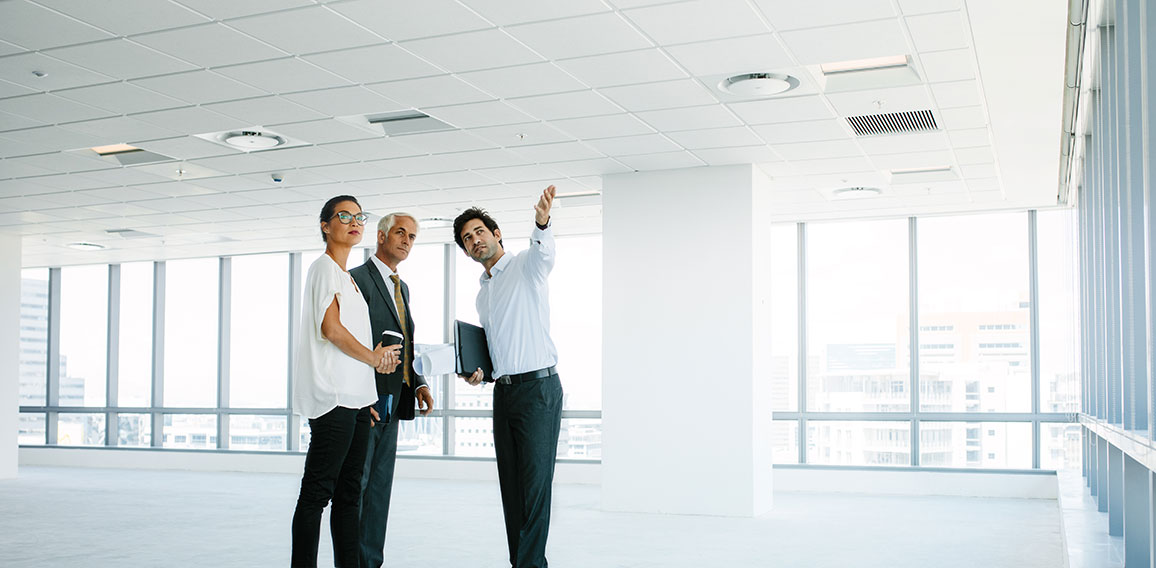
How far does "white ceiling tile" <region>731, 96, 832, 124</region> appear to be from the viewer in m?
6.44

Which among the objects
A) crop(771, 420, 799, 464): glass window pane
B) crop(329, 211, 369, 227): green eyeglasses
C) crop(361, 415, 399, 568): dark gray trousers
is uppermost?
crop(329, 211, 369, 227): green eyeglasses

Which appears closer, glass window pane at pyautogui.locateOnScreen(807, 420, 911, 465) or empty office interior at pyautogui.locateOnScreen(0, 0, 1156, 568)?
empty office interior at pyautogui.locateOnScreen(0, 0, 1156, 568)

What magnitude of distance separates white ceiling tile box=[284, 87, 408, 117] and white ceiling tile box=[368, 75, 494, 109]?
0.34 feet

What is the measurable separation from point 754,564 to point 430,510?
11.5ft

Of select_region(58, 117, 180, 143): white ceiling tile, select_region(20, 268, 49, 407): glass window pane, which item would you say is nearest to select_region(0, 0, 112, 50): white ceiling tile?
select_region(58, 117, 180, 143): white ceiling tile

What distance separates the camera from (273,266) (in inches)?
549

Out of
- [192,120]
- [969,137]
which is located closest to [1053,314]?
[969,137]

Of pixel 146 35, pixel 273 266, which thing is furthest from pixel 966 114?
pixel 273 266

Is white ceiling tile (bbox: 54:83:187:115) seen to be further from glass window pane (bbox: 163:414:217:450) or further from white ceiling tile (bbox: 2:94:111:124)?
glass window pane (bbox: 163:414:217:450)

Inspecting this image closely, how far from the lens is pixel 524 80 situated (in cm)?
601

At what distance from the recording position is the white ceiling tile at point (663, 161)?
799 cm

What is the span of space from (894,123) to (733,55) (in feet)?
6.61

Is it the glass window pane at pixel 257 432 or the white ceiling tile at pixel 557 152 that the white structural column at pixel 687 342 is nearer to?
the white ceiling tile at pixel 557 152

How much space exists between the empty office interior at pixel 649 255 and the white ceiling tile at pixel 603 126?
34 millimetres
